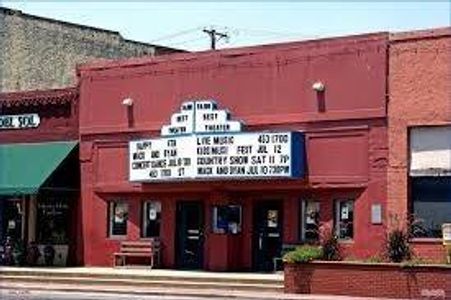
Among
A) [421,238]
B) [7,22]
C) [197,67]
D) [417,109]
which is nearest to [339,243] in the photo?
[421,238]

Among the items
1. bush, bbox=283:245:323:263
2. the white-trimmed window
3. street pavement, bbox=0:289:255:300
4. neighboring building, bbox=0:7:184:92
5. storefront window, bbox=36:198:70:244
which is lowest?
street pavement, bbox=0:289:255:300

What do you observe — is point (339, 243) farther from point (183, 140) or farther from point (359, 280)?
point (183, 140)

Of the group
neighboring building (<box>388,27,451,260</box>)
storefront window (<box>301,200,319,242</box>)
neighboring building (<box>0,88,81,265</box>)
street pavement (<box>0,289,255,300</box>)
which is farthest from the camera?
neighboring building (<box>0,88,81,265</box>)

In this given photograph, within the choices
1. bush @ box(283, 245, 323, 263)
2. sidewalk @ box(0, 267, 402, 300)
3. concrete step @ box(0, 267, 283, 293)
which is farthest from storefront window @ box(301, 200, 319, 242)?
bush @ box(283, 245, 323, 263)

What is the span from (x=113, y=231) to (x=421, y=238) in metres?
11.2

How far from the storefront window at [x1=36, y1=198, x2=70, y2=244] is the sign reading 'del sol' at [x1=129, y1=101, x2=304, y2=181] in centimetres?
402

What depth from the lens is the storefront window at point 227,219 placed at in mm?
31484

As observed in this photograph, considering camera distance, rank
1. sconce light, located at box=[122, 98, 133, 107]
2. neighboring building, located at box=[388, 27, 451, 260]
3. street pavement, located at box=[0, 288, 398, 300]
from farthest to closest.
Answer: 1. sconce light, located at box=[122, 98, 133, 107]
2. neighboring building, located at box=[388, 27, 451, 260]
3. street pavement, located at box=[0, 288, 398, 300]

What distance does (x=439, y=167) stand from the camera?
2803cm

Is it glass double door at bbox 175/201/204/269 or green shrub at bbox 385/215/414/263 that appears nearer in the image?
green shrub at bbox 385/215/414/263

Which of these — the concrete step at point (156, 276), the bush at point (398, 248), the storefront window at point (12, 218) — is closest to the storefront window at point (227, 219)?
the concrete step at point (156, 276)

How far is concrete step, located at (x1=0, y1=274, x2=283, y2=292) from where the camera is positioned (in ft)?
89.3

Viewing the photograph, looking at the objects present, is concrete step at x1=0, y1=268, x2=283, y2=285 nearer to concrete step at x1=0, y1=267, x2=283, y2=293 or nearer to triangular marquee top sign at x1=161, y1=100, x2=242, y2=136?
concrete step at x1=0, y1=267, x2=283, y2=293

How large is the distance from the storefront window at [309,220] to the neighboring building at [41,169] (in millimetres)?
8720
